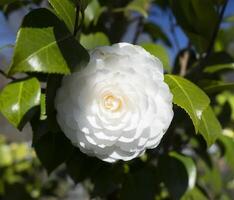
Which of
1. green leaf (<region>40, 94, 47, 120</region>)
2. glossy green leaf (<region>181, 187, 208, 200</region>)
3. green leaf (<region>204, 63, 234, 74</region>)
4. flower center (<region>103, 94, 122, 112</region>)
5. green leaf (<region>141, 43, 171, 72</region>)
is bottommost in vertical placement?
glossy green leaf (<region>181, 187, 208, 200</region>)

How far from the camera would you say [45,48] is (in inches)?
22.9

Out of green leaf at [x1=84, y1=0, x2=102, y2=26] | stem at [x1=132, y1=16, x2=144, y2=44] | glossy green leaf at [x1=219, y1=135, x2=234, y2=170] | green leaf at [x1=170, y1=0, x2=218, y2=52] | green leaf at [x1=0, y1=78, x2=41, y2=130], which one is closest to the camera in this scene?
green leaf at [x1=0, y1=78, x2=41, y2=130]

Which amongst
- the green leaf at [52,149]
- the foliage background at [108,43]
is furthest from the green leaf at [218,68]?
the green leaf at [52,149]

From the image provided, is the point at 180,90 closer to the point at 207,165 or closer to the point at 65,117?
the point at 65,117

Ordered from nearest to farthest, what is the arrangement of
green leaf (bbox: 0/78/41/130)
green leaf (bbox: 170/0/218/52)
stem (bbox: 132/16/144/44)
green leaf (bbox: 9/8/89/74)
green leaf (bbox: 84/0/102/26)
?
green leaf (bbox: 9/8/89/74) → green leaf (bbox: 0/78/41/130) → green leaf (bbox: 170/0/218/52) → green leaf (bbox: 84/0/102/26) → stem (bbox: 132/16/144/44)

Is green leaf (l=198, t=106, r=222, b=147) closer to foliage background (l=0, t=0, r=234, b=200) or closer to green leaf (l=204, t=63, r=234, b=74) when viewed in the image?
foliage background (l=0, t=0, r=234, b=200)

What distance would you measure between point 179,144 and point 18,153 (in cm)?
100

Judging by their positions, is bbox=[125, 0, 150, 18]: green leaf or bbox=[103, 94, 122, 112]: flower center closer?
bbox=[103, 94, 122, 112]: flower center

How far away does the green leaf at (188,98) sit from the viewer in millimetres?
644

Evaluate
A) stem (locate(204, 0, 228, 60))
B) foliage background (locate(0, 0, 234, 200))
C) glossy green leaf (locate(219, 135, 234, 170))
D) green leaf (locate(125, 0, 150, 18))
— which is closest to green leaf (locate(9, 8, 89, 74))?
foliage background (locate(0, 0, 234, 200))

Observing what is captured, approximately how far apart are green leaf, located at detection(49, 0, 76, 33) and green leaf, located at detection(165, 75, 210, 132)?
0.50 ft

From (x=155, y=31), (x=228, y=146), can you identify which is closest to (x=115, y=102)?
(x=228, y=146)

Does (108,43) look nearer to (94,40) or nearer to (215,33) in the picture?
(94,40)

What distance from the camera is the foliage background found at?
60cm
